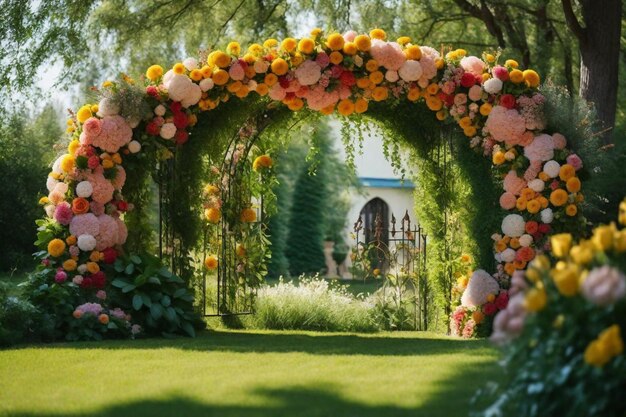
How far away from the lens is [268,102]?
1105 cm

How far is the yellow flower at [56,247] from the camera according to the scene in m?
9.70

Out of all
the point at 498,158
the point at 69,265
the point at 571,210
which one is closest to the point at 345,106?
the point at 498,158

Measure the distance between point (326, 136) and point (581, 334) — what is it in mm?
23479

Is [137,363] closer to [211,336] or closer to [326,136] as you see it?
[211,336]

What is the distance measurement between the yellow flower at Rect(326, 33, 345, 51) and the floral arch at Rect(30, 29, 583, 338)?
0.04 ft

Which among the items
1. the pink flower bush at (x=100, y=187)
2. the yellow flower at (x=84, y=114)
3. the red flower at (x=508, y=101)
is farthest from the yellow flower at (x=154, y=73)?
the red flower at (x=508, y=101)

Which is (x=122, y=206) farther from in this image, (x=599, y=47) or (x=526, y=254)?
(x=599, y=47)

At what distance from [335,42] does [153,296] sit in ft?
11.0

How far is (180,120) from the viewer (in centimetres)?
1020

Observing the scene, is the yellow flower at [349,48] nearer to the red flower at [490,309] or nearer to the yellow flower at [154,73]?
the yellow flower at [154,73]

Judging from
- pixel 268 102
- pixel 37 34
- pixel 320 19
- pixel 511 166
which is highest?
pixel 320 19

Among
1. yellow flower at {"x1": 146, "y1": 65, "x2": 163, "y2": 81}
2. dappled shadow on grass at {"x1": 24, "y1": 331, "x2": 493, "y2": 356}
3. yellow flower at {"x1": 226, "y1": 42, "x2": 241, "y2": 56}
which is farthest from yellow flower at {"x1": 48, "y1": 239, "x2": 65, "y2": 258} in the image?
yellow flower at {"x1": 226, "y1": 42, "x2": 241, "y2": 56}

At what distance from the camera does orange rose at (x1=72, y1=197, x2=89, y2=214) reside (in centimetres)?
977

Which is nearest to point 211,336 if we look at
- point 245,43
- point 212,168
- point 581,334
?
point 212,168
